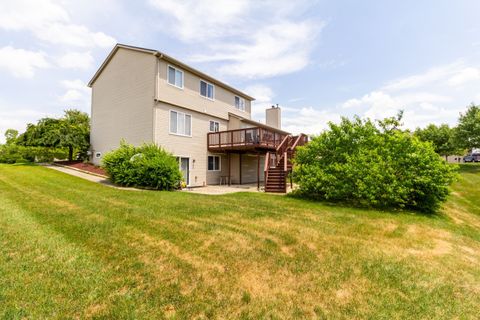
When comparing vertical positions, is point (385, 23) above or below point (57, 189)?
above

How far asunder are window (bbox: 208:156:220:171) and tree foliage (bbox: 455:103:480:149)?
92.8 ft

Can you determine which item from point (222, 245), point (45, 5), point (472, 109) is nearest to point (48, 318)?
point (222, 245)

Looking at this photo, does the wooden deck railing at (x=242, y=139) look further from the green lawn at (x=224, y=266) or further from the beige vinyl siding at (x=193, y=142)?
the green lawn at (x=224, y=266)

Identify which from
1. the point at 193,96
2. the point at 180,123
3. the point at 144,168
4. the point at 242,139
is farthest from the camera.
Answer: the point at 193,96

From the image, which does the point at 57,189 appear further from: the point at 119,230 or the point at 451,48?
the point at 451,48

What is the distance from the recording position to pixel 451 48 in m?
11.2

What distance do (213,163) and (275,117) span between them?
11.7 m

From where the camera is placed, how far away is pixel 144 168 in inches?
498

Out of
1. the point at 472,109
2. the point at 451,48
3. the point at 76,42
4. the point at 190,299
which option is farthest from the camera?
the point at 472,109

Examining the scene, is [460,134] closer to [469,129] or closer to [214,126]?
[469,129]

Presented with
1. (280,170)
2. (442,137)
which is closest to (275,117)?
(280,170)

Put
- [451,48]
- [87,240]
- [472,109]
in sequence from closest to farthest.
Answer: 1. [87,240]
2. [451,48]
3. [472,109]

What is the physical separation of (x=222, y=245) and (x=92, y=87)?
19.8 metres

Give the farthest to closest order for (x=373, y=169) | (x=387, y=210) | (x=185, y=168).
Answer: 1. (x=185, y=168)
2. (x=373, y=169)
3. (x=387, y=210)
